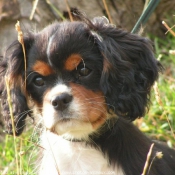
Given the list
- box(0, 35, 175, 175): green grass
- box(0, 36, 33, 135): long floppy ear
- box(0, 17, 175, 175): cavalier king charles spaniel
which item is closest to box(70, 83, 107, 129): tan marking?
box(0, 17, 175, 175): cavalier king charles spaniel

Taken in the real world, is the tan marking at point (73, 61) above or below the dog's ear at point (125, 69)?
above

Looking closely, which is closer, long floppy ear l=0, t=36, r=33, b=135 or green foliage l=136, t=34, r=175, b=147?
long floppy ear l=0, t=36, r=33, b=135

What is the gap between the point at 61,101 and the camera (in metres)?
3.71

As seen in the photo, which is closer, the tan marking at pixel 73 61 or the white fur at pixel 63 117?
the white fur at pixel 63 117

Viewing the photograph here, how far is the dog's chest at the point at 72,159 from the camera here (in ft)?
13.6

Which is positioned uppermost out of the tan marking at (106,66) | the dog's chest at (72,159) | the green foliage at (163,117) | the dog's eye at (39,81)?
the dog's eye at (39,81)

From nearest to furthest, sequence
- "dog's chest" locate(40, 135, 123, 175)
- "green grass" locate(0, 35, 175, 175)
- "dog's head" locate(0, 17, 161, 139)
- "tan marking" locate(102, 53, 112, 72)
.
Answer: "dog's head" locate(0, 17, 161, 139) → "tan marking" locate(102, 53, 112, 72) → "dog's chest" locate(40, 135, 123, 175) → "green grass" locate(0, 35, 175, 175)

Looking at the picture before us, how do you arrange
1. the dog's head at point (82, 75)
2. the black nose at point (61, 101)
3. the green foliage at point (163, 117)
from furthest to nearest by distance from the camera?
1. the green foliage at point (163, 117)
2. the dog's head at point (82, 75)
3. the black nose at point (61, 101)

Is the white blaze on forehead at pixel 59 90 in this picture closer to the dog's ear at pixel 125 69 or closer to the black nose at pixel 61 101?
the black nose at pixel 61 101

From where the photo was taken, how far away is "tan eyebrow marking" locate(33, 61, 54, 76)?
390 cm

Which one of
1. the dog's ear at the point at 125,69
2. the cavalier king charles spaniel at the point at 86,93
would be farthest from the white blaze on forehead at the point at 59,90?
the dog's ear at the point at 125,69

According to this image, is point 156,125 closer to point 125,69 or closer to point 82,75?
point 125,69

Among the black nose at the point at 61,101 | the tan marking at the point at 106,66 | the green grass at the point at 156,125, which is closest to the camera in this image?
the black nose at the point at 61,101

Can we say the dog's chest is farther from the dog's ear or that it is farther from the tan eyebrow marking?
the tan eyebrow marking
